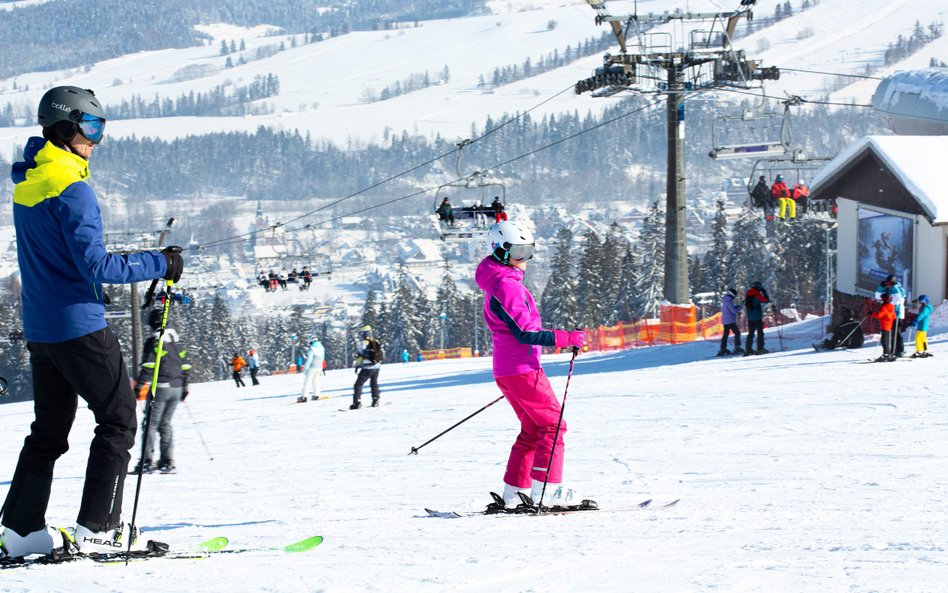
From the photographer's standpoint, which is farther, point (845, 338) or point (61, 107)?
point (845, 338)

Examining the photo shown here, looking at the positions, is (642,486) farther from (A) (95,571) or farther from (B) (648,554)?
(A) (95,571)

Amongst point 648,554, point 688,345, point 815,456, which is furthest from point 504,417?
point 688,345

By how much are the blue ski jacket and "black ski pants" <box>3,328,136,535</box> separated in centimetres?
10

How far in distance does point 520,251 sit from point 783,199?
24417mm

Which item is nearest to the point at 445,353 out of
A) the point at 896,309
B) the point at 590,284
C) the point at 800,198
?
the point at 590,284

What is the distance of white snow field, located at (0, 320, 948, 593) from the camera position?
406cm

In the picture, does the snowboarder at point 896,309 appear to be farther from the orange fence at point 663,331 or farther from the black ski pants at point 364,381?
the orange fence at point 663,331

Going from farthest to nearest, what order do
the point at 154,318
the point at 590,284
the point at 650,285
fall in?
the point at 650,285
the point at 590,284
the point at 154,318

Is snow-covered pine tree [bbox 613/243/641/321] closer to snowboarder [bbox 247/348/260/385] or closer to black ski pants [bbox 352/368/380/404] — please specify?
snowboarder [bbox 247/348/260/385]

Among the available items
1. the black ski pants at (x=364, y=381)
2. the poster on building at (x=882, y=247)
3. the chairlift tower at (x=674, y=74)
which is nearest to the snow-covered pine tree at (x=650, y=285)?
the chairlift tower at (x=674, y=74)

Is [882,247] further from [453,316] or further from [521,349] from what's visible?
[453,316]

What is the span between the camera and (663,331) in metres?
29.2

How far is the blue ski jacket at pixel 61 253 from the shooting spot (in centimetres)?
400

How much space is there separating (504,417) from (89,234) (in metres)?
7.89
